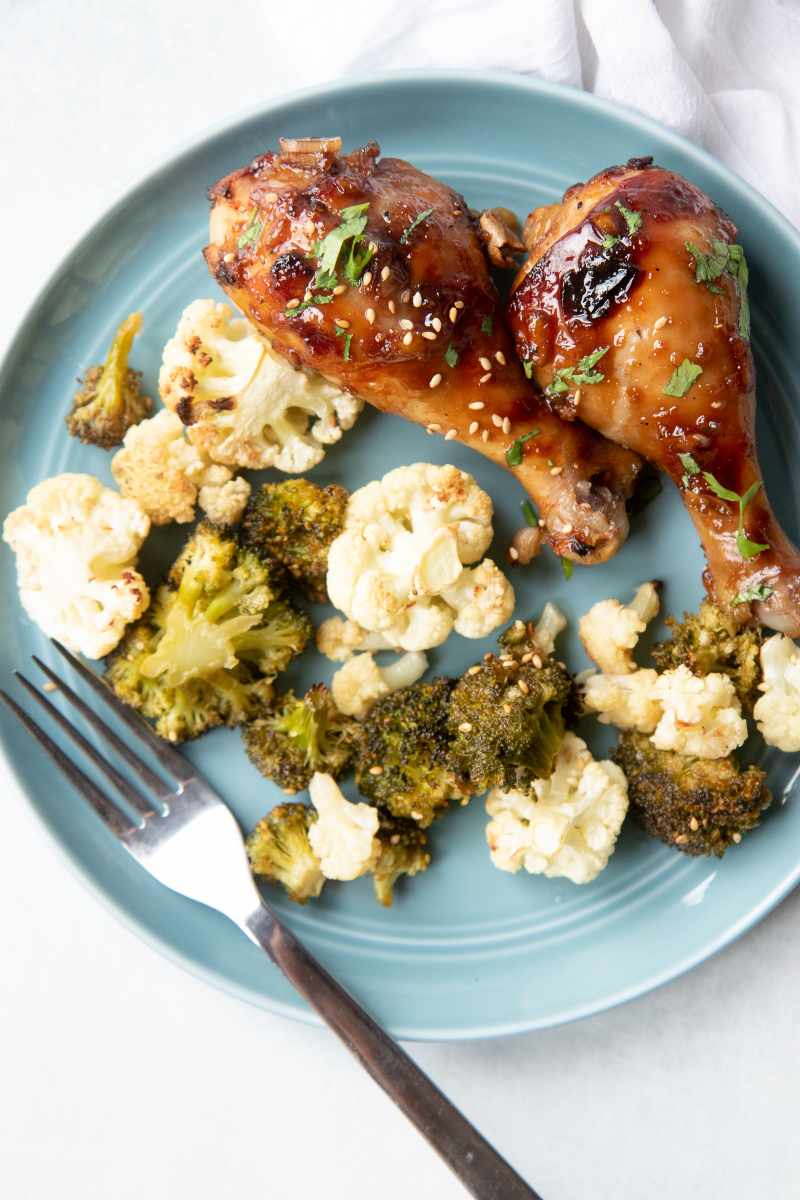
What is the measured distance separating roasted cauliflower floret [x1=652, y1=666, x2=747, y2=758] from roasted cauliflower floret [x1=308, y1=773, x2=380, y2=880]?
877 mm

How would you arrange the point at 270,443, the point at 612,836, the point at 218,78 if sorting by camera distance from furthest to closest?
the point at 218,78 → the point at 270,443 → the point at 612,836

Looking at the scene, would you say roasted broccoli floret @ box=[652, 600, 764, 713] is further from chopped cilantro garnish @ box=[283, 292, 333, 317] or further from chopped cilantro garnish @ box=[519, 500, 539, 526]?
chopped cilantro garnish @ box=[283, 292, 333, 317]

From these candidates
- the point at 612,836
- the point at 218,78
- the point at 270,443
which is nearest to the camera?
the point at 612,836

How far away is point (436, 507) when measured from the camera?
295 centimetres

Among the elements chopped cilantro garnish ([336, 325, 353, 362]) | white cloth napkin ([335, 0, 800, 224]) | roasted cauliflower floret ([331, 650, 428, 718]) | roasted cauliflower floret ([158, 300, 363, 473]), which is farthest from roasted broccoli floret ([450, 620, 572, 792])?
white cloth napkin ([335, 0, 800, 224])

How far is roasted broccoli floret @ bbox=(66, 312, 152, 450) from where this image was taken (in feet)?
10.3

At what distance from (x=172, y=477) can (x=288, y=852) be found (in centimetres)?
118

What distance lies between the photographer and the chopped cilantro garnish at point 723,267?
259cm

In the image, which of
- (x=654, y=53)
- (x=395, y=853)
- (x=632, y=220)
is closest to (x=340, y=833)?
(x=395, y=853)

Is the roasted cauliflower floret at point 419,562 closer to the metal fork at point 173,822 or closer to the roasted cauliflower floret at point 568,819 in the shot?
the roasted cauliflower floret at point 568,819

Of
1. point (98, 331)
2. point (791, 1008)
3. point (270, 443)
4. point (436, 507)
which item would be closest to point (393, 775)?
point (436, 507)

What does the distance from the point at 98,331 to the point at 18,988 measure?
2.21 metres

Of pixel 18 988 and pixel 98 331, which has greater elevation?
pixel 98 331

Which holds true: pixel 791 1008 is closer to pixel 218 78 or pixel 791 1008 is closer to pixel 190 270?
pixel 190 270
